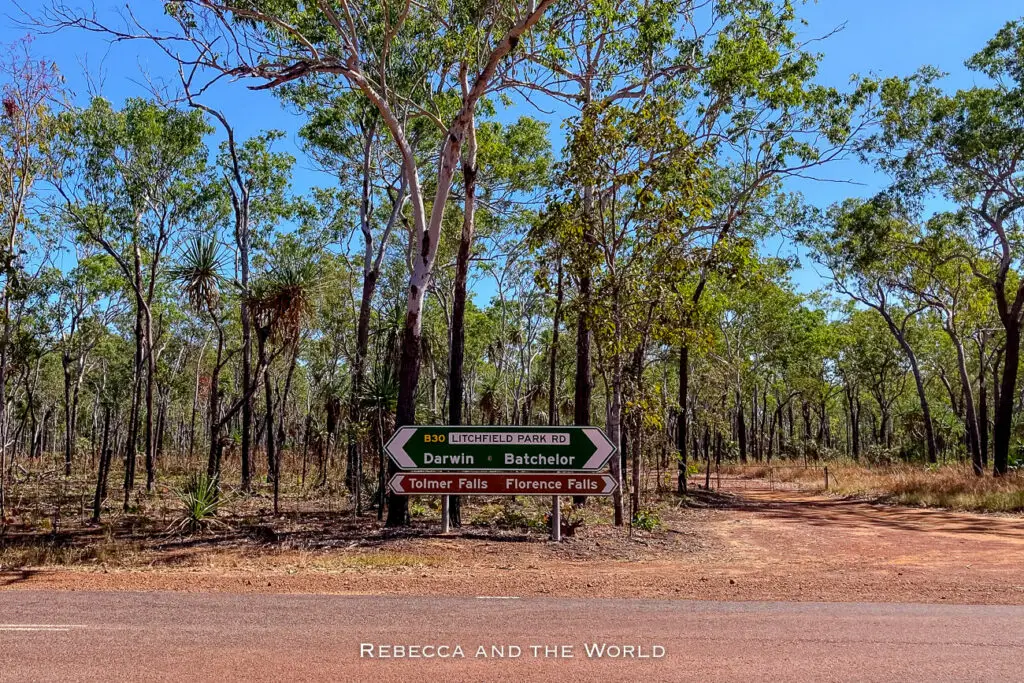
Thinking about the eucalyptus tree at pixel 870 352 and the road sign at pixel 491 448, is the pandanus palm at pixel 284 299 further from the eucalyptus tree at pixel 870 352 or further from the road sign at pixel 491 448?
the eucalyptus tree at pixel 870 352

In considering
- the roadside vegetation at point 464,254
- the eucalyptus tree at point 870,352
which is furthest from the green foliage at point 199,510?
the eucalyptus tree at point 870,352

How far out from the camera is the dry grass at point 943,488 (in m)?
18.8

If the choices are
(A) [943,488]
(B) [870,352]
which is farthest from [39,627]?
(B) [870,352]

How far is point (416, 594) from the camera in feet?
28.3

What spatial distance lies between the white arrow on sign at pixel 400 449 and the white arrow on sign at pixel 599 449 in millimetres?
3106

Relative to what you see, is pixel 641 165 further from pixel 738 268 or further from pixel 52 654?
pixel 52 654

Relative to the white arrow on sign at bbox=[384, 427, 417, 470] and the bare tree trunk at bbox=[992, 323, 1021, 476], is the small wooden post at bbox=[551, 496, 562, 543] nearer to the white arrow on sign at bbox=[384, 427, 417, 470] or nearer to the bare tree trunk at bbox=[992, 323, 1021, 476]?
the white arrow on sign at bbox=[384, 427, 417, 470]

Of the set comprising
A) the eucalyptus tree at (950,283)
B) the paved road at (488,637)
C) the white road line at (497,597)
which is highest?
the eucalyptus tree at (950,283)

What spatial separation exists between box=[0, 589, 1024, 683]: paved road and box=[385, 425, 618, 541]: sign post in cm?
435

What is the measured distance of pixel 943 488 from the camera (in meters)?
21.3

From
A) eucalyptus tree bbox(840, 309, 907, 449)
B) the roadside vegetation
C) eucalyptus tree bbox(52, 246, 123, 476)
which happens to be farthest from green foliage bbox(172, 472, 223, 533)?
eucalyptus tree bbox(840, 309, 907, 449)

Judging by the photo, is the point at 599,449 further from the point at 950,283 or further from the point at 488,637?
the point at 950,283

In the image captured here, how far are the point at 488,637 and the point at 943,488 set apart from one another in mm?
19931

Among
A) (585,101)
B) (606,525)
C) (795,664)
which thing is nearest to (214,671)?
(795,664)
